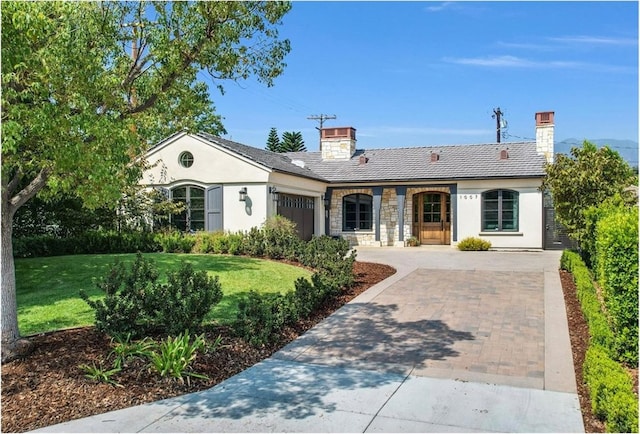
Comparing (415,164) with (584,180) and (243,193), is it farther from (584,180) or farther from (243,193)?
(584,180)

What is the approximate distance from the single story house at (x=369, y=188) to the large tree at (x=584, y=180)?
275 inches

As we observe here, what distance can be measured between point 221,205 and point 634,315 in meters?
15.6

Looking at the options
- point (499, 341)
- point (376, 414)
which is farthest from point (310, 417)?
point (499, 341)

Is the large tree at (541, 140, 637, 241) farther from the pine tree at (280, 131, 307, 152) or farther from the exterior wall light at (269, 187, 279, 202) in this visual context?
the pine tree at (280, 131, 307, 152)

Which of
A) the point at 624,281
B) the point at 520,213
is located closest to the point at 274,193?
the point at 520,213

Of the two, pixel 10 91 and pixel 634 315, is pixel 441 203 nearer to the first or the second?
pixel 634 315

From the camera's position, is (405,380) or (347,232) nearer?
(405,380)

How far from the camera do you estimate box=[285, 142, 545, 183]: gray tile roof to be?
2154 cm

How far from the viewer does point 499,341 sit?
23.1 ft

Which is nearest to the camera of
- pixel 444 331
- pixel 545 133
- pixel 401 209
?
pixel 444 331

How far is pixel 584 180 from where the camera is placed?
1311cm

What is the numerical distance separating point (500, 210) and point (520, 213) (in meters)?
0.82

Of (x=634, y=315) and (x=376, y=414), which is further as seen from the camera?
(x=634, y=315)

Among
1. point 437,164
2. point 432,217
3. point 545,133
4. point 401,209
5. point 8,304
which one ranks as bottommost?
point 8,304
